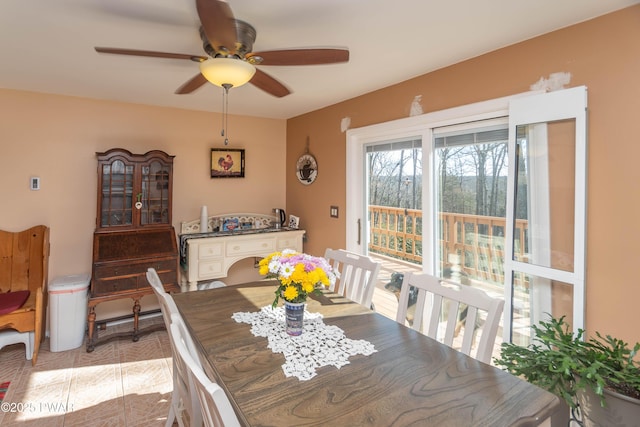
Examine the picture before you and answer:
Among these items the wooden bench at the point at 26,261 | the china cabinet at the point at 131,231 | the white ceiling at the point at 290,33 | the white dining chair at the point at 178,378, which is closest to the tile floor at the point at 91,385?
the china cabinet at the point at 131,231

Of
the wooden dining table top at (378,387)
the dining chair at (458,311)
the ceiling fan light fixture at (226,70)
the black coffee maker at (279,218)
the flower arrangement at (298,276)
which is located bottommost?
the wooden dining table top at (378,387)

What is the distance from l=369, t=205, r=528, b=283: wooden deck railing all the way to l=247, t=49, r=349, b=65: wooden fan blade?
4.86 ft

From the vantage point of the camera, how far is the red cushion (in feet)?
8.55

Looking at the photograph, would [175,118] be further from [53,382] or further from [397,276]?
[397,276]

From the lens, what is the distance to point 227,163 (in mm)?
4008

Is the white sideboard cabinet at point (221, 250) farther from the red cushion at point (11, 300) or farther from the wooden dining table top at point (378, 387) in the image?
the wooden dining table top at point (378, 387)

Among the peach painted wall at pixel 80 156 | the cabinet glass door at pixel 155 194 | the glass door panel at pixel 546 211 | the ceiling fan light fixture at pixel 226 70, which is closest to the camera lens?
the ceiling fan light fixture at pixel 226 70

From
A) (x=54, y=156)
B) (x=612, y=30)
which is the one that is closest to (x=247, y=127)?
(x=54, y=156)

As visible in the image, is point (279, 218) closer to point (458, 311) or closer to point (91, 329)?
point (91, 329)

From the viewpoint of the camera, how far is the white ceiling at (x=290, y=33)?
1625mm

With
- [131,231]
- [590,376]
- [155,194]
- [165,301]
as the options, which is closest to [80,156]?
[155,194]

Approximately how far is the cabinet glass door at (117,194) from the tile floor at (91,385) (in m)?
1.20

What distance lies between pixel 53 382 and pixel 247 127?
3097 millimetres

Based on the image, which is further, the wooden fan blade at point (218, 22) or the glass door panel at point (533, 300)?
the glass door panel at point (533, 300)
